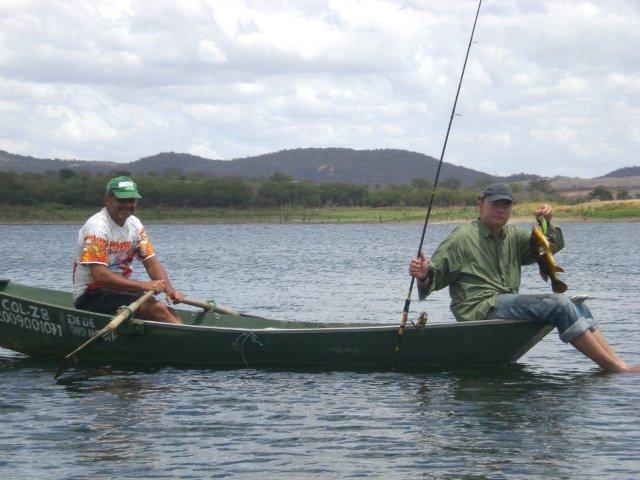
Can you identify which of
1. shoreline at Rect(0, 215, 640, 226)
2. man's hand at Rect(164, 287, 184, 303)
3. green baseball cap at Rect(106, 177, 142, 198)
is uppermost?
green baseball cap at Rect(106, 177, 142, 198)

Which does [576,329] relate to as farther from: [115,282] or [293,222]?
[293,222]

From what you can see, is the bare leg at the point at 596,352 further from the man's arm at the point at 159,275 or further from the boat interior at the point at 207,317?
the man's arm at the point at 159,275

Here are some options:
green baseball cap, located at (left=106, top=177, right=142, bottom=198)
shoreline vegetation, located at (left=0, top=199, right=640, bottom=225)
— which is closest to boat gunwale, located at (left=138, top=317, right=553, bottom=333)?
green baseball cap, located at (left=106, top=177, right=142, bottom=198)

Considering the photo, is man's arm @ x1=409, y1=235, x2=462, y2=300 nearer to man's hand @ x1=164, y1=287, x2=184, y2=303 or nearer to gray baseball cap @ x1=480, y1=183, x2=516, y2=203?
gray baseball cap @ x1=480, y1=183, x2=516, y2=203

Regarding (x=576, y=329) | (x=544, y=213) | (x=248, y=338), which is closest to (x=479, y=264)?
(x=544, y=213)

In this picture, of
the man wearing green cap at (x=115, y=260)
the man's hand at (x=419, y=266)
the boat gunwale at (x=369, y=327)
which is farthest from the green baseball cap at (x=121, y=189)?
the man's hand at (x=419, y=266)

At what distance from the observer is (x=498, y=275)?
10609 millimetres

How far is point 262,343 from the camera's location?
459 inches

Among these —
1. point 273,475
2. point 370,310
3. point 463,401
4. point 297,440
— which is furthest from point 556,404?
point 370,310

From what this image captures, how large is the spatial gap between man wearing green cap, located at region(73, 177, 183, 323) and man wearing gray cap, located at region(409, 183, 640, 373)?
2870 mm

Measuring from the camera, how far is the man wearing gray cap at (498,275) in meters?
10.3

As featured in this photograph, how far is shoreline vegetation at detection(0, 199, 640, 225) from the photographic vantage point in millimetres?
89375

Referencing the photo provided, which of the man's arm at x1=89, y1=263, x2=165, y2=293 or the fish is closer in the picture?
the fish

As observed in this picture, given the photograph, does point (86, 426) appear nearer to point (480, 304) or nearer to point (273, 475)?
point (273, 475)
